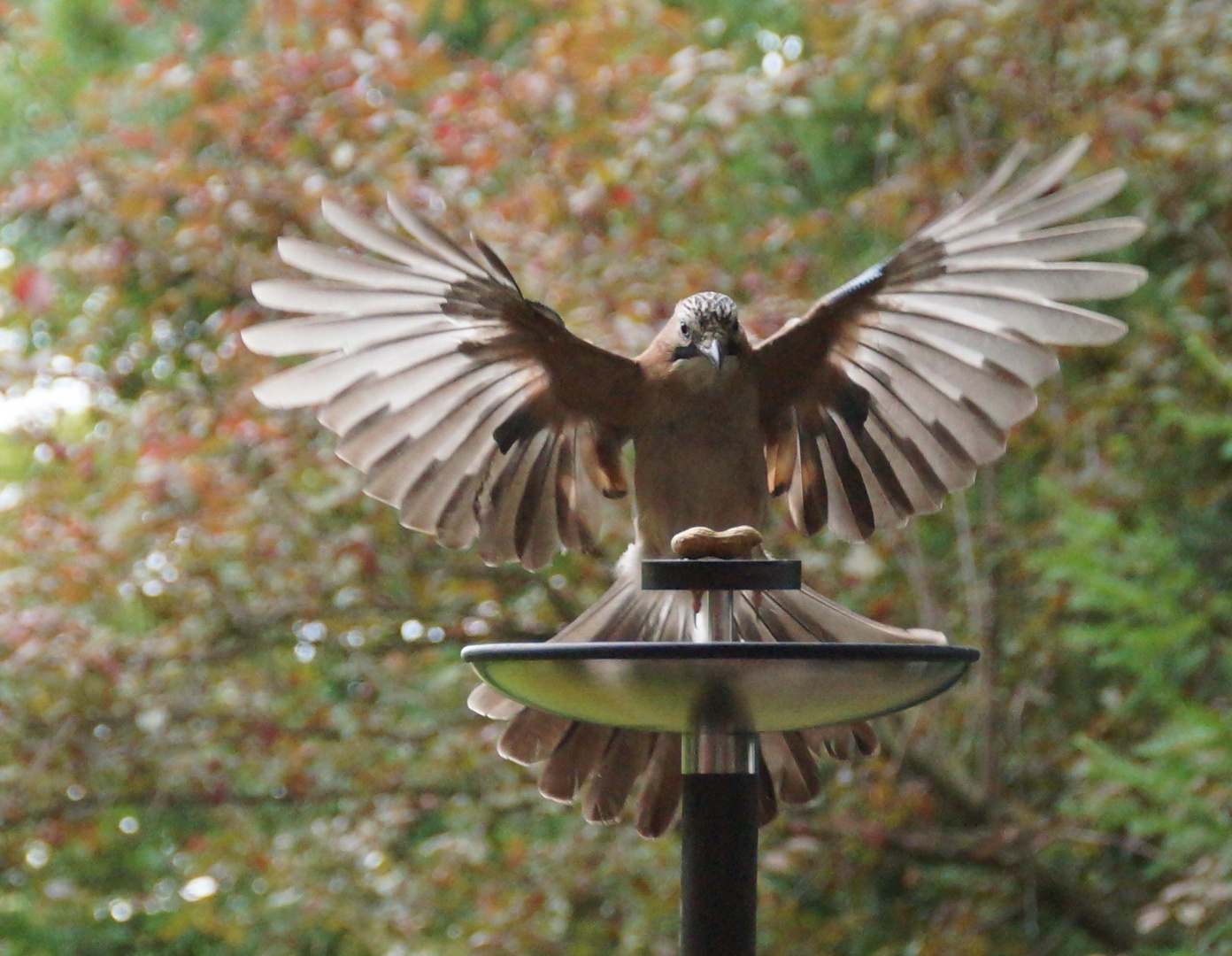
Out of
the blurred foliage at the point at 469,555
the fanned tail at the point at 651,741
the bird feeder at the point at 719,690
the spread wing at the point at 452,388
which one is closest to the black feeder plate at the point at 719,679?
the bird feeder at the point at 719,690

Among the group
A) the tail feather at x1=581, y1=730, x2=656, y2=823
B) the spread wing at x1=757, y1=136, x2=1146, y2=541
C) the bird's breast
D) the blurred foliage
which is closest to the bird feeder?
the tail feather at x1=581, y1=730, x2=656, y2=823

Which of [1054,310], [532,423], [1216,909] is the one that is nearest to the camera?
[1054,310]

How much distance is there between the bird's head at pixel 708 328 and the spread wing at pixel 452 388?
0.12m

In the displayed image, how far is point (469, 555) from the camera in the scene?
15.0ft

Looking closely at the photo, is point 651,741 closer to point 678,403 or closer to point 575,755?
point 575,755

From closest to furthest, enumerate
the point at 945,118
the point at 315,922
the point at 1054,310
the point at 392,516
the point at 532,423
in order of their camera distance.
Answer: the point at 1054,310 → the point at 532,423 → the point at 392,516 → the point at 315,922 → the point at 945,118

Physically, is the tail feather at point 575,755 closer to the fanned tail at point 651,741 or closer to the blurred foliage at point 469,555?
the fanned tail at point 651,741

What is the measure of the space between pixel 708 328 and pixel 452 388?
1.44 feet

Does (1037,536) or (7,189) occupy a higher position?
(7,189)

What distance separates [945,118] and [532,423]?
10.1ft

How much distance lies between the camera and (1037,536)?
15.5ft

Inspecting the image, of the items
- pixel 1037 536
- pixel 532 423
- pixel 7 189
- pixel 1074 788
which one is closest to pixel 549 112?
pixel 7 189

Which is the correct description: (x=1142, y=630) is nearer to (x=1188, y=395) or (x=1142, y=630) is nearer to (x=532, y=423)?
(x=1188, y=395)

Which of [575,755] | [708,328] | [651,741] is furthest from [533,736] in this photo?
[708,328]
